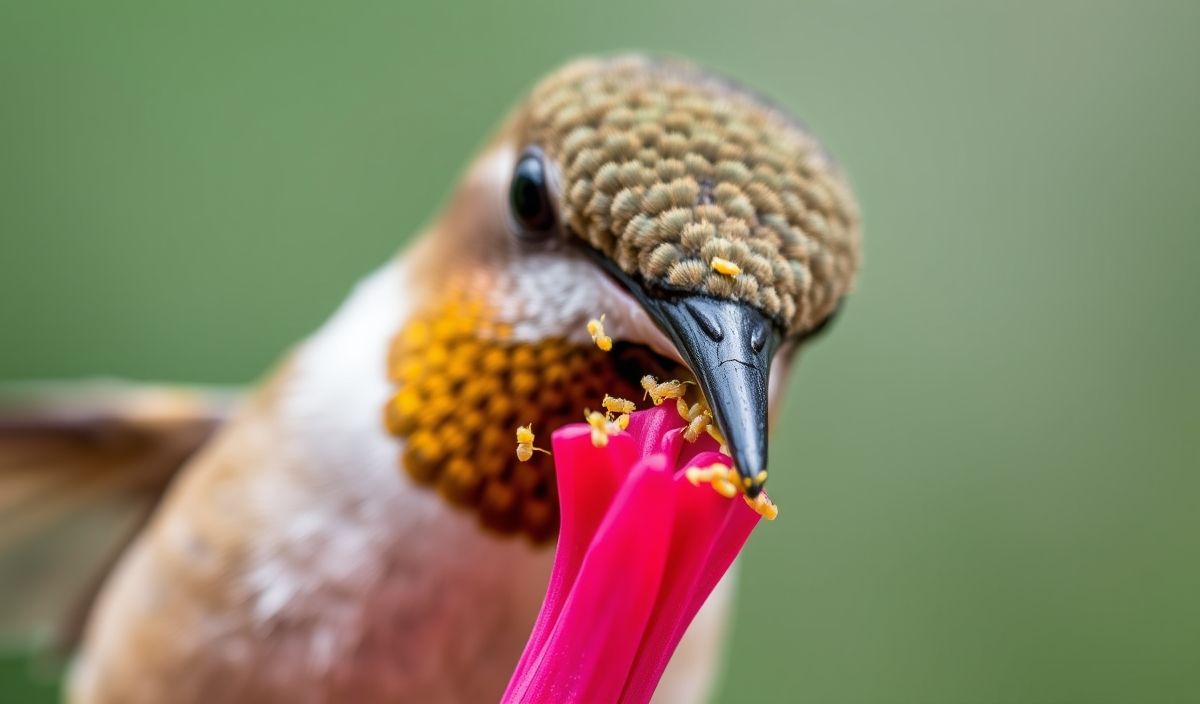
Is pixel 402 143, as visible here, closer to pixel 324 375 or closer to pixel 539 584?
pixel 324 375

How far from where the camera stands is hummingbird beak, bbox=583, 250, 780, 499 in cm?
44

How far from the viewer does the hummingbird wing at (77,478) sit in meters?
1.15

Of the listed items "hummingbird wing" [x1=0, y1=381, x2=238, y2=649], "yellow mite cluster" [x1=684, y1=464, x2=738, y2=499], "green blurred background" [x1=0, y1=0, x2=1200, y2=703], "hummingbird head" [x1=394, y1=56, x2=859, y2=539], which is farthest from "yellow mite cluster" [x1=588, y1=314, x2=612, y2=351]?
"green blurred background" [x1=0, y1=0, x2=1200, y2=703]

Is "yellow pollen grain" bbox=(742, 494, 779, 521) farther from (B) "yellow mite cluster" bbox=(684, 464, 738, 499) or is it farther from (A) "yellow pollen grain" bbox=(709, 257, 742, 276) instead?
(A) "yellow pollen grain" bbox=(709, 257, 742, 276)

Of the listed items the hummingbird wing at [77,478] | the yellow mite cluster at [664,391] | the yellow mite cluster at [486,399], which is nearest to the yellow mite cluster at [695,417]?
the yellow mite cluster at [664,391]

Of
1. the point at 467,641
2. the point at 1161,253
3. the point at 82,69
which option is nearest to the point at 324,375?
the point at 467,641

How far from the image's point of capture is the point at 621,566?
16.7 inches

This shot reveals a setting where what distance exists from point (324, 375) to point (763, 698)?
1.59 m

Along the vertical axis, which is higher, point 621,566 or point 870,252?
point 621,566

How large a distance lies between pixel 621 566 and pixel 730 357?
0.36ft

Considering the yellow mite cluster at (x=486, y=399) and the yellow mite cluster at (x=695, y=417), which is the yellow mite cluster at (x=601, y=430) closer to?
the yellow mite cluster at (x=695, y=417)

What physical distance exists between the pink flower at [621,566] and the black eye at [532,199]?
246 millimetres

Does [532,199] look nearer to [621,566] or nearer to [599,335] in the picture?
[599,335]

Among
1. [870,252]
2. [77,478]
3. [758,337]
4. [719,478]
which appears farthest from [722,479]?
[870,252]
